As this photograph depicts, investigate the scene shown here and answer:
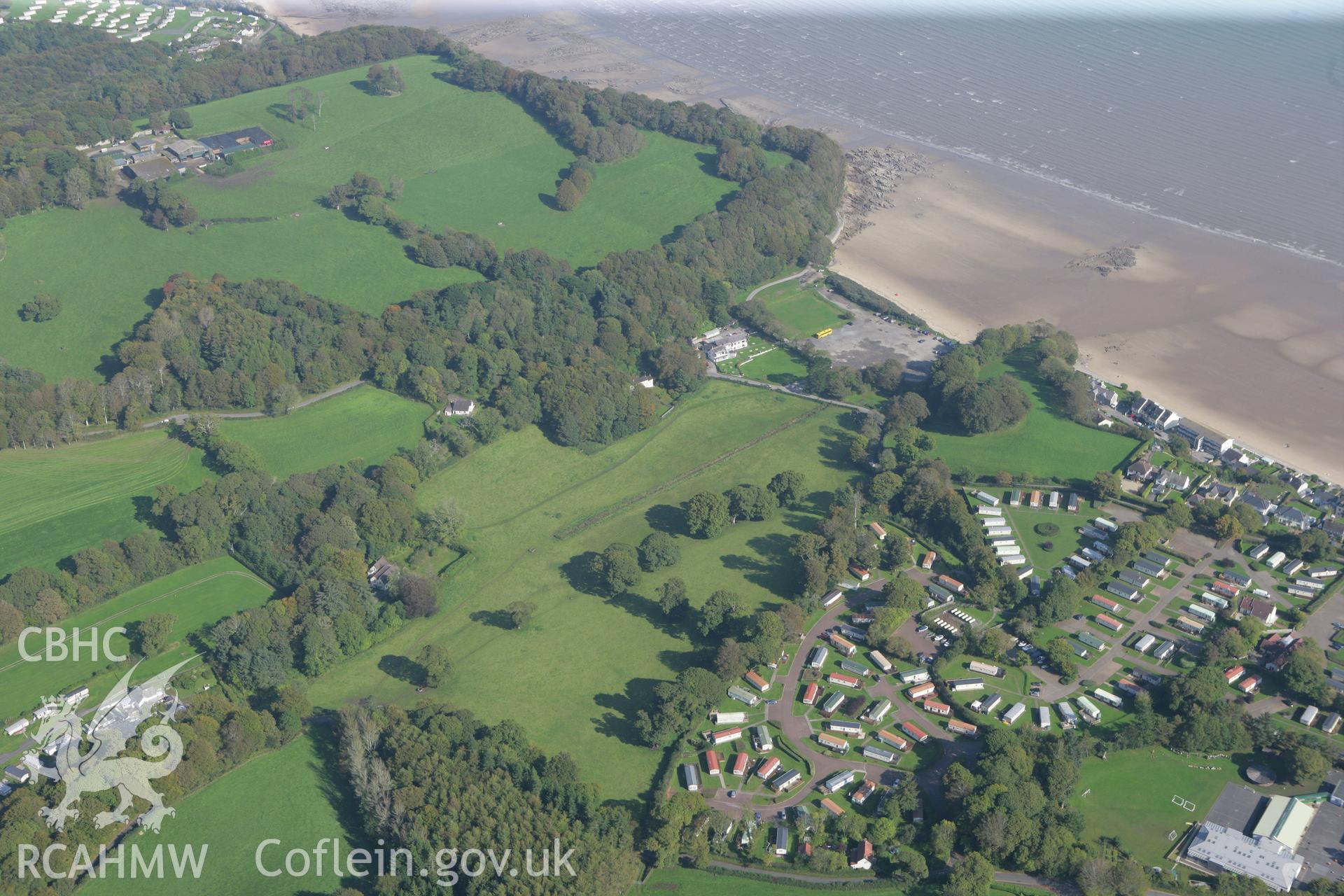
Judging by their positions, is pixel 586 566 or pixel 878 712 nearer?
pixel 878 712

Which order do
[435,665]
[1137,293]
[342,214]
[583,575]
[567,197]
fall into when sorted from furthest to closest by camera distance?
[567,197], [342,214], [1137,293], [583,575], [435,665]

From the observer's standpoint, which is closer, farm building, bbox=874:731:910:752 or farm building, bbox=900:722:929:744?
farm building, bbox=874:731:910:752

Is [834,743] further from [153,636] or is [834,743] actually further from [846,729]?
[153,636]

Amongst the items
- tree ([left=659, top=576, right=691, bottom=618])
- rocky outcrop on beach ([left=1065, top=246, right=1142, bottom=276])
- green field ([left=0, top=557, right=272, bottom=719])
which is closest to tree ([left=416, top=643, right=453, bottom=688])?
green field ([left=0, top=557, right=272, bottom=719])

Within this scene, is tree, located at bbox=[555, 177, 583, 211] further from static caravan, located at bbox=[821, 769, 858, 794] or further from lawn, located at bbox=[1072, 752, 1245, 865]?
lawn, located at bbox=[1072, 752, 1245, 865]

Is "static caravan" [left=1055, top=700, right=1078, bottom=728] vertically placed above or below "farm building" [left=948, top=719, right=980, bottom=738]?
above

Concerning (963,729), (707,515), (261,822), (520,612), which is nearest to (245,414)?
(520,612)
